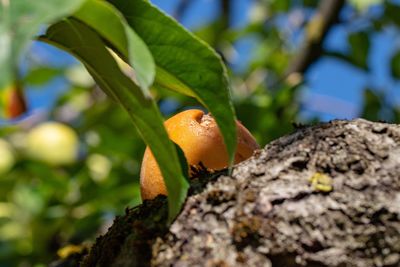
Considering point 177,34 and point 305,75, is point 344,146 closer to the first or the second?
point 177,34

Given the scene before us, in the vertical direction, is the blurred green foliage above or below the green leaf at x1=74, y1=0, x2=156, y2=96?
above

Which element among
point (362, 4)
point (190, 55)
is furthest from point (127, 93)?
point (362, 4)

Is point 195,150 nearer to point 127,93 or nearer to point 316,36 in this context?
point 127,93

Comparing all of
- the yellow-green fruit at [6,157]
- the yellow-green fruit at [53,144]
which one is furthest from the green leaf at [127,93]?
the yellow-green fruit at [53,144]

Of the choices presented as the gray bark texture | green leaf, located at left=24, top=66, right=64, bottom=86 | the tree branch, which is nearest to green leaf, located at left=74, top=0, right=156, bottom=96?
the gray bark texture

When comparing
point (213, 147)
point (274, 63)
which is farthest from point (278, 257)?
point (274, 63)

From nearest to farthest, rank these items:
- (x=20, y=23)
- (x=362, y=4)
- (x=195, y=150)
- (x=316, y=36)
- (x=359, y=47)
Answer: (x=20, y=23)
(x=195, y=150)
(x=316, y=36)
(x=362, y=4)
(x=359, y=47)

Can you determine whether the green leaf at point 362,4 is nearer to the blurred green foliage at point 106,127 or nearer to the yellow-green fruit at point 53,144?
the blurred green foliage at point 106,127

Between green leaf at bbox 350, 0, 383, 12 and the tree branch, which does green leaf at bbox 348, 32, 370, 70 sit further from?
the tree branch
